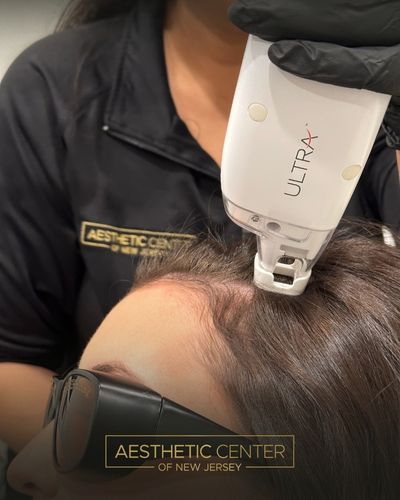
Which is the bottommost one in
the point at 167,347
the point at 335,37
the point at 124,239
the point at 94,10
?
the point at 124,239

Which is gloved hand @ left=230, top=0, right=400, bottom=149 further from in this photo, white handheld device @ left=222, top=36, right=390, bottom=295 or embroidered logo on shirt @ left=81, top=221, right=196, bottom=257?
embroidered logo on shirt @ left=81, top=221, right=196, bottom=257

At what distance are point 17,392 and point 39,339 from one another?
0.14m

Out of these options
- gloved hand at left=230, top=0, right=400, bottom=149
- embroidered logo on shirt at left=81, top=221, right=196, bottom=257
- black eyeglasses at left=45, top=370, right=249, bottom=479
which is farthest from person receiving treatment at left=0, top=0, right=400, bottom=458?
gloved hand at left=230, top=0, right=400, bottom=149

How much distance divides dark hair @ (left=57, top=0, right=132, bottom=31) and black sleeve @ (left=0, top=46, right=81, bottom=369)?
0.45 ft

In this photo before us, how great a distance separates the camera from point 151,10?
975mm

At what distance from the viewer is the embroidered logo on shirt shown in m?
0.94

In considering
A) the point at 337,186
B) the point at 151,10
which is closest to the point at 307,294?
the point at 337,186

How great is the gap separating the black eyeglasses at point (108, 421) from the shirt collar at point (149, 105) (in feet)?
1.36

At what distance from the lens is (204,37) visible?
94 centimetres

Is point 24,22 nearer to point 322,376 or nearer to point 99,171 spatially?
point 99,171

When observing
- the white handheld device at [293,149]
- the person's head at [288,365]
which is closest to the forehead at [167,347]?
the person's head at [288,365]

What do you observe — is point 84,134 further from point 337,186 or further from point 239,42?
point 337,186

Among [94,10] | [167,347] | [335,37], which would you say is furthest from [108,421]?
[94,10]

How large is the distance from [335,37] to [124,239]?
0.51m
